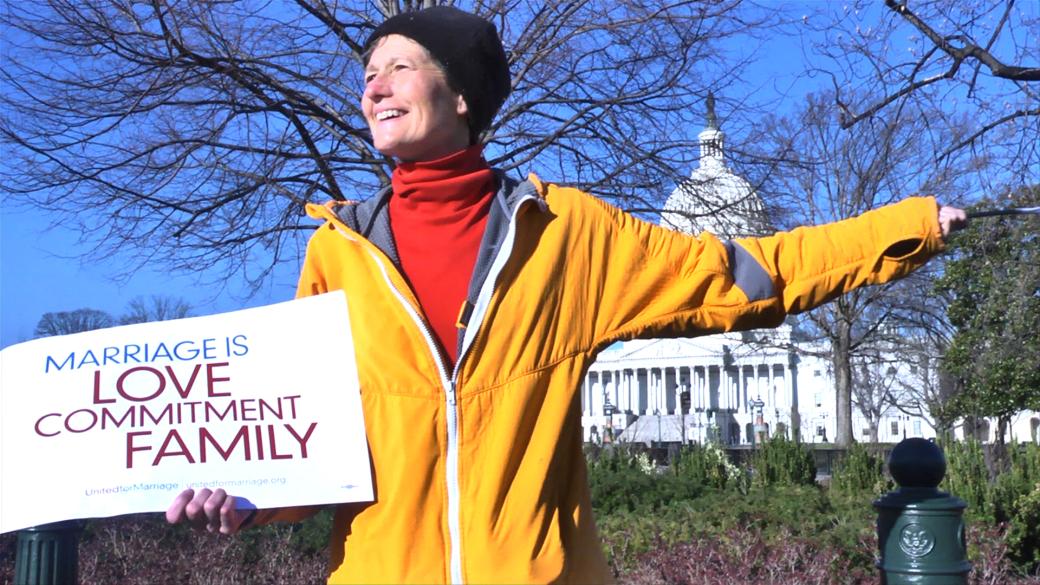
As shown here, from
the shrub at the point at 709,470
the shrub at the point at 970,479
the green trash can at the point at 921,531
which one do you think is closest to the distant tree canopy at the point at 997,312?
the shrub at the point at 970,479

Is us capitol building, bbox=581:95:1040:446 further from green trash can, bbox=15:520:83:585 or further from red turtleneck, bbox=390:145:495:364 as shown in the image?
red turtleneck, bbox=390:145:495:364

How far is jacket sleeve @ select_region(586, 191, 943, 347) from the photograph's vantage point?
7.70 ft

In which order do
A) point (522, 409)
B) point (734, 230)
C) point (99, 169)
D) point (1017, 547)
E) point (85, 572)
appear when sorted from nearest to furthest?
1. point (522, 409)
2. point (85, 572)
3. point (1017, 547)
4. point (99, 169)
5. point (734, 230)

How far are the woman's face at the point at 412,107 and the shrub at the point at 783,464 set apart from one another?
11.0m

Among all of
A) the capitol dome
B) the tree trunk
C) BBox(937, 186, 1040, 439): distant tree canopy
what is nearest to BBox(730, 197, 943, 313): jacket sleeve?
BBox(937, 186, 1040, 439): distant tree canopy

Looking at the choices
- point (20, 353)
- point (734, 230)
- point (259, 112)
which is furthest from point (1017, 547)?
point (20, 353)

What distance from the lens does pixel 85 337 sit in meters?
2.42

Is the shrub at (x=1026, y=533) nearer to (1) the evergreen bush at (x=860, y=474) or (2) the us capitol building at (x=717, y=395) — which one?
(1) the evergreen bush at (x=860, y=474)

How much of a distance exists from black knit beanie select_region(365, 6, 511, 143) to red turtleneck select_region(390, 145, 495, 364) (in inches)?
4.9

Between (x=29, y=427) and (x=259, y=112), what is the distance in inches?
302

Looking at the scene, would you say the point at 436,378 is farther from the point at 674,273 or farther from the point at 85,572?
the point at 85,572

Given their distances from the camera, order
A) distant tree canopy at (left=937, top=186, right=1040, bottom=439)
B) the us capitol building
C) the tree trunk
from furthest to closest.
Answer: the us capitol building, the tree trunk, distant tree canopy at (left=937, top=186, right=1040, bottom=439)

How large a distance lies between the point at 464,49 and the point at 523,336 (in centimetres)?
64

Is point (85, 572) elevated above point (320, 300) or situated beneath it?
situated beneath
